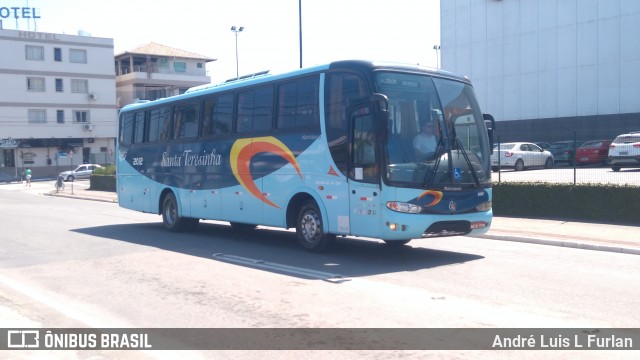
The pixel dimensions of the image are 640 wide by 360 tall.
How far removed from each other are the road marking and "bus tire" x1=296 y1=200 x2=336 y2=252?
3.68 feet

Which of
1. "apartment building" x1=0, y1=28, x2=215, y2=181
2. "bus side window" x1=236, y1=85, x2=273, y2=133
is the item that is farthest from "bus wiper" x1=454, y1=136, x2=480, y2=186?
"apartment building" x1=0, y1=28, x2=215, y2=181

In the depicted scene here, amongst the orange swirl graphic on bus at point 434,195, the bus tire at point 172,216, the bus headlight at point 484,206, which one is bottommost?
the bus tire at point 172,216

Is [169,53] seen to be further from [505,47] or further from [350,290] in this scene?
[350,290]

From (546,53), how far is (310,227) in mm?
40144

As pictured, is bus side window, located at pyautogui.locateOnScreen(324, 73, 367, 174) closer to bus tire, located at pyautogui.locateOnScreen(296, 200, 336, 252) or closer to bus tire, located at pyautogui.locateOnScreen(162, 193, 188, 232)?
bus tire, located at pyautogui.locateOnScreen(296, 200, 336, 252)

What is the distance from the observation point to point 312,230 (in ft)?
41.0

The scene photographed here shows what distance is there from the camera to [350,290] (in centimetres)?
916

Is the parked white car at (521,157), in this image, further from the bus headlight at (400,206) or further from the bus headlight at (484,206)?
the bus headlight at (400,206)

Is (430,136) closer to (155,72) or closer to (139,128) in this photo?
(139,128)

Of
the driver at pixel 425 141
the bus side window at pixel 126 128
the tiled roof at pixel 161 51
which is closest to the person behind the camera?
the driver at pixel 425 141

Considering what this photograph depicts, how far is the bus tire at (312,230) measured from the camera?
484 inches

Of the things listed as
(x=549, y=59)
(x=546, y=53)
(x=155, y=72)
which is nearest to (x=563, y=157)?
(x=549, y=59)

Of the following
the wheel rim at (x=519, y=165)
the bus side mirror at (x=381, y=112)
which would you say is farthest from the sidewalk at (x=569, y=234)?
the wheel rim at (x=519, y=165)

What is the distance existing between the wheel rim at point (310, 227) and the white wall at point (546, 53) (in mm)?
37503
